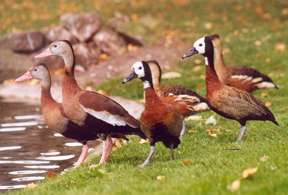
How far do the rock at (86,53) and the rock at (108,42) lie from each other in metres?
0.15

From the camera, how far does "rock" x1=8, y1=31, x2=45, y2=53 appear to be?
24.2m

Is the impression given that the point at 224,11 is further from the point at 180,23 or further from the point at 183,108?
the point at 183,108

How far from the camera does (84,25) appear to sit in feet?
78.0

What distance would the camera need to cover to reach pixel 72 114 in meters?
11.6

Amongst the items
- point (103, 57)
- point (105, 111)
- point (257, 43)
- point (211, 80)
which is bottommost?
point (103, 57)

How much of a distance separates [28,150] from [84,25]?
9.96 metres

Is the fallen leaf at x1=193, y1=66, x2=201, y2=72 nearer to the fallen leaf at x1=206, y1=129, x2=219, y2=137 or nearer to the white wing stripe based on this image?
the fallen leaf at x1=206, y1=129, x2=219, y2=137

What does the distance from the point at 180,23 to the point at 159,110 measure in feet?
54.6

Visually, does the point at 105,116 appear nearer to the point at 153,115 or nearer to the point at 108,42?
the point at 153,115

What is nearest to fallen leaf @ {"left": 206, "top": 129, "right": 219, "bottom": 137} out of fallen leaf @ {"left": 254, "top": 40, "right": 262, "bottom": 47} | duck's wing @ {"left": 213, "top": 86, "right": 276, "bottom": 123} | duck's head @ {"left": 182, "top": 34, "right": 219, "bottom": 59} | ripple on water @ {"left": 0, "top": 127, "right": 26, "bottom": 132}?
duck's wing @ {"left": 213, "top": 86, "right": 276, "bottom": 123}

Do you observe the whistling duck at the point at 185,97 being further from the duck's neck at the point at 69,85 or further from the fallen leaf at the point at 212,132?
the duck's neck at the point at 69,85

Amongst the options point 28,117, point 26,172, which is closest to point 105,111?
point 26,172

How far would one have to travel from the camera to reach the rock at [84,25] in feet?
77.9

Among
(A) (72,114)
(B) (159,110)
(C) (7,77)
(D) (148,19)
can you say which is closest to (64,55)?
(A) (72,114)
